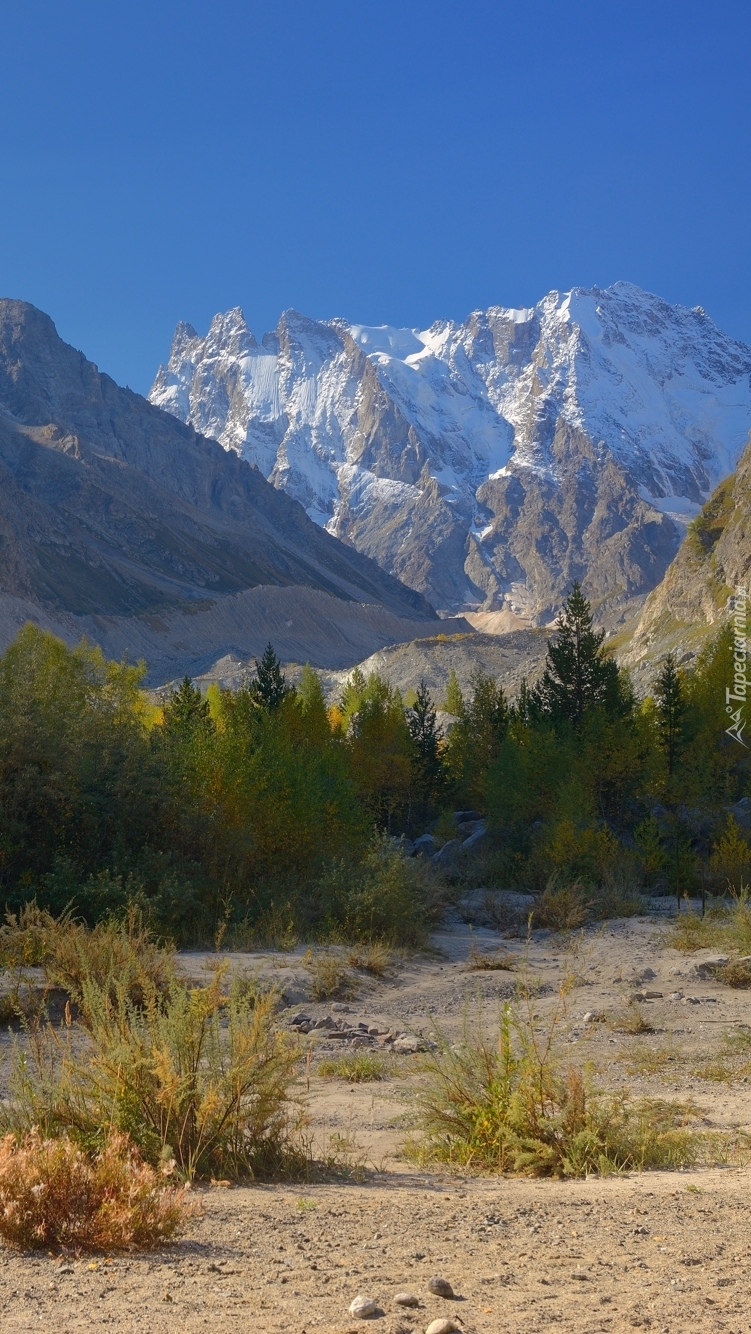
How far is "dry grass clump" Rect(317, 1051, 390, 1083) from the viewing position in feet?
32.4

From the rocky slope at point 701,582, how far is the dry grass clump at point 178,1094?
58721 millimetres

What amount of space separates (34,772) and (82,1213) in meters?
13.5

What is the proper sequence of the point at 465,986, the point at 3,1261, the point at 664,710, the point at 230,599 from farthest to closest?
1. the point at 230,599
2. the point at 664,710
3. the point at 465,986
4. the point at 3,1261

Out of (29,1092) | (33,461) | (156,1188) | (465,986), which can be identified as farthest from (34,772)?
(33,461)

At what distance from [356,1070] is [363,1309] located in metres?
5.81

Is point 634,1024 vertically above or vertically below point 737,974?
below

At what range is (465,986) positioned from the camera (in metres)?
15.7

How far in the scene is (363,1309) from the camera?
168 inches

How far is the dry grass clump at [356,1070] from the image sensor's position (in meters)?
9.89

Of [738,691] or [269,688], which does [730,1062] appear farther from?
[269,688]

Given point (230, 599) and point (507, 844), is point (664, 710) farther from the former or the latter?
point (230, 599)

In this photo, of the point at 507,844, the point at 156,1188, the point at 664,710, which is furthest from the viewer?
the point at 664,710

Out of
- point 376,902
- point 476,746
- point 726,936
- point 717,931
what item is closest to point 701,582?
point 476,746

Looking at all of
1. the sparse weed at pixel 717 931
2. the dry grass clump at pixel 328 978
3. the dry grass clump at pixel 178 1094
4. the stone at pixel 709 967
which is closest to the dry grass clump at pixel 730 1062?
the stone at pixel 709 967
